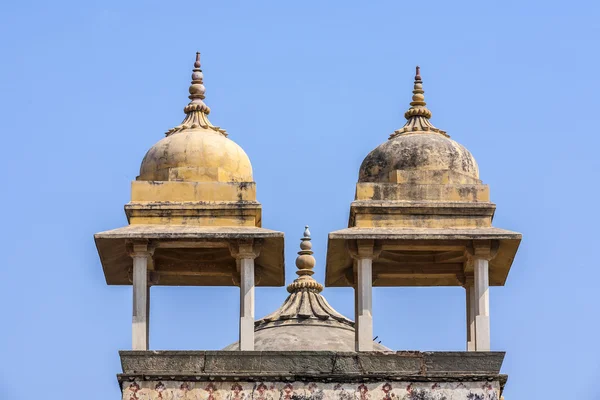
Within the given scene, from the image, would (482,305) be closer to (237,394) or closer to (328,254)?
(328,254)

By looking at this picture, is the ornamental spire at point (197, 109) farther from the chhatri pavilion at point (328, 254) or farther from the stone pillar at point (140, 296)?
the stone pillar at point (140, 296)

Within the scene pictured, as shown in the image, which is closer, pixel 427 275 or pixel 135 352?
pixel 135 352

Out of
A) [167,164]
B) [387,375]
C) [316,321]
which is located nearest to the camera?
[387,375]

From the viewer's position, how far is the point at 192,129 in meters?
30.2

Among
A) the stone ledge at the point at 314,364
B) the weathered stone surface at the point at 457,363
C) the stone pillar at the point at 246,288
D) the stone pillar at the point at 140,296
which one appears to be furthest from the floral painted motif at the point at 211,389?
the weathered stone surface at the point at 457,363

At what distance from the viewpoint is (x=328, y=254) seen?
29484 millimetres

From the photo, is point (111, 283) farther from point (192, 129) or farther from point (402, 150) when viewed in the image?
point (402, 150)

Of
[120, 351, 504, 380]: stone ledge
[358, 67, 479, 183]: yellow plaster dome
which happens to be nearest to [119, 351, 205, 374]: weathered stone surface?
[120, 351, 504, 380]: stone ledge

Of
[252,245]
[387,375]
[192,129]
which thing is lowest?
[387,375]

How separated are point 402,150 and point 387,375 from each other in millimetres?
3581

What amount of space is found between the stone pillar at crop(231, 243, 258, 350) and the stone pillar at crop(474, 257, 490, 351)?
2925mm

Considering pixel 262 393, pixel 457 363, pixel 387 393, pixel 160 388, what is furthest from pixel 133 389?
pixel 457 363

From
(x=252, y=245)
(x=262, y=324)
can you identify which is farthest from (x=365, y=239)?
(x=262, y=324)

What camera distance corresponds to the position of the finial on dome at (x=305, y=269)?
3453cm
